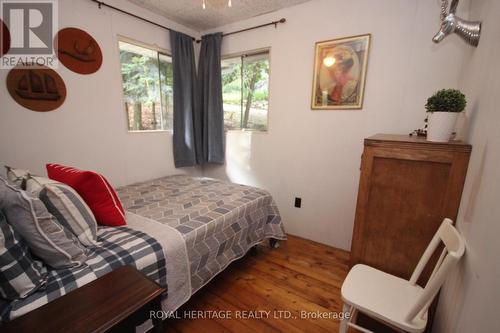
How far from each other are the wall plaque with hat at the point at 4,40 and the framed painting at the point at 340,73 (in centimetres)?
256

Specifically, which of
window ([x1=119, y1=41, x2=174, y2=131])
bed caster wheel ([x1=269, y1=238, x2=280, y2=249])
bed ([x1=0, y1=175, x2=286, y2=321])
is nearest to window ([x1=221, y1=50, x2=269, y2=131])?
window ([x1=119, y1=41, x2=174, y2=131])

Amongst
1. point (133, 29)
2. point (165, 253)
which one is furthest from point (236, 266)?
point (133, 29)

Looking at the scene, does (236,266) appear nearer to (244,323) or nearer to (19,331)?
(244,323)

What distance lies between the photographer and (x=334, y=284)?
6.04 ft

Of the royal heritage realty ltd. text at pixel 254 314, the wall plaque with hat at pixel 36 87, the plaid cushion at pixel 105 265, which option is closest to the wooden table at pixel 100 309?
the plaid cushion at pixel 105 265

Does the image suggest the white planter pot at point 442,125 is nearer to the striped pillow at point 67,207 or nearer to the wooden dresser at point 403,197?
the wooden dresser at point 403,197

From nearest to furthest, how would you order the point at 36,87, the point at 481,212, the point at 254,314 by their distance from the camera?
the point at 481,212 < the point at 254,314 < the point at 36,87

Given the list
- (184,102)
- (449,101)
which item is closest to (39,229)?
(449,101)

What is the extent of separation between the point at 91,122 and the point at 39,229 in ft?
5.04

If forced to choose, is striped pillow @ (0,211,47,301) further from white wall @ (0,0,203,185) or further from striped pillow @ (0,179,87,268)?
white wall @ (0,0,203,185)

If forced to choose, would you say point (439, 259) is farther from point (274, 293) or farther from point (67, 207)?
point (67, 207)

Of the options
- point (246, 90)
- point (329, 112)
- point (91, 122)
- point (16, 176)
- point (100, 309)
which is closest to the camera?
point (100, 309)

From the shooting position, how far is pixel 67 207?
1113mm

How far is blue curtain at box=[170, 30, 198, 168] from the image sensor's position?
8.89ft
